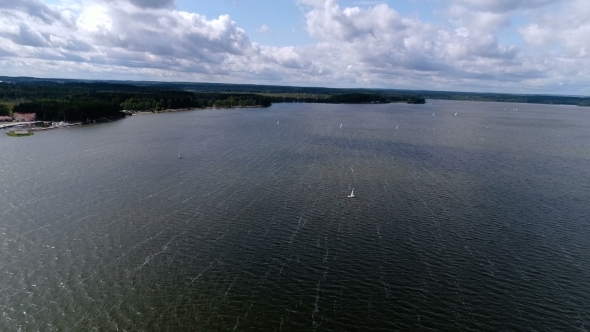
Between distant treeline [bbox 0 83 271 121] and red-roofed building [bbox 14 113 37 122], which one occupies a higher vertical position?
distant treeline [bbox 0 83 271 121]

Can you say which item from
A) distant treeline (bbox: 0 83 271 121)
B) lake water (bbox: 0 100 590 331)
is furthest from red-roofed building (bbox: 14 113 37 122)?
lake water (bbox: 0 100 590 331)

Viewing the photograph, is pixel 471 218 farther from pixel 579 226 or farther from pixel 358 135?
pixel 358 135

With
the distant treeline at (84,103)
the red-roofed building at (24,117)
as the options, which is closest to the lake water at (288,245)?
the distant treeline at (84,103)

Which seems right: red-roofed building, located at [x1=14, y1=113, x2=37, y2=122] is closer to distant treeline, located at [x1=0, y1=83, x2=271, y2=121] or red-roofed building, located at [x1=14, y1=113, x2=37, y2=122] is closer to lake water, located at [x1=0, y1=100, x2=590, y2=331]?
distant treeline, located at [x1=0, y1=83, x2=271, y2=121]

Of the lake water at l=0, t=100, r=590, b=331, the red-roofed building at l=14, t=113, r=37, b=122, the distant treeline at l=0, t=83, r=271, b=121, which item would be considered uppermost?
the distant treeline at l=0, t=83, r=271, b=121

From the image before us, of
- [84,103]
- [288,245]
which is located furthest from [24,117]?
[288,245]

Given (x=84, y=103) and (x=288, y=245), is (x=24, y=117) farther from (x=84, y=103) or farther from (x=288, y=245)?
(x=288, y=245)

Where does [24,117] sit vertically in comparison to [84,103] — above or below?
below

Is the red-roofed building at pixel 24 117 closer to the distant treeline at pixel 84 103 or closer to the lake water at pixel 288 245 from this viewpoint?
the distant treeline at pixel 84 103
